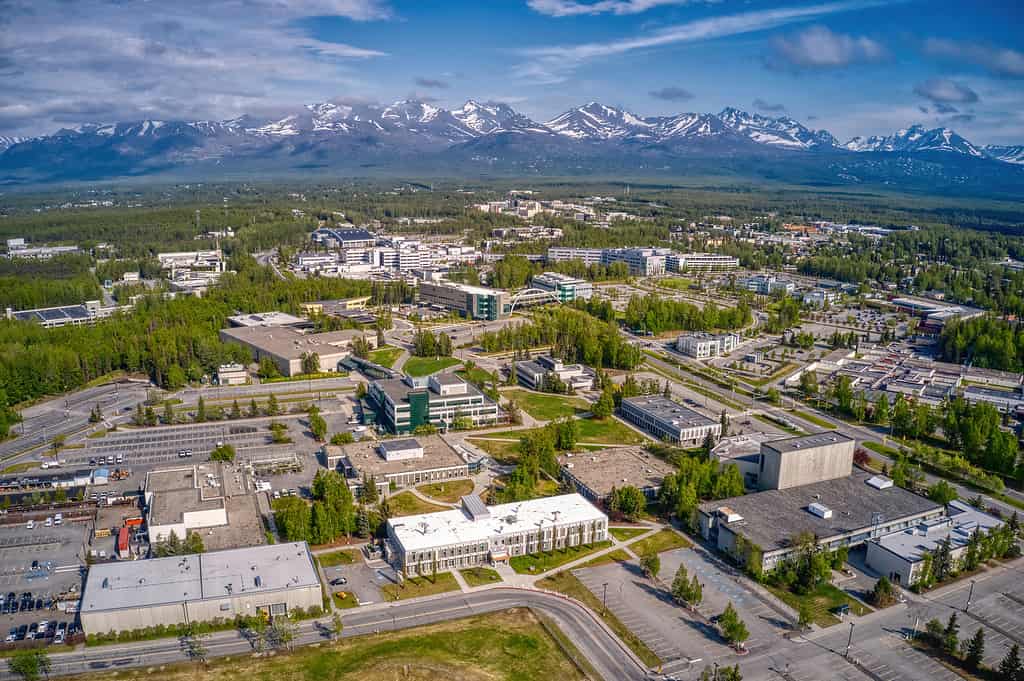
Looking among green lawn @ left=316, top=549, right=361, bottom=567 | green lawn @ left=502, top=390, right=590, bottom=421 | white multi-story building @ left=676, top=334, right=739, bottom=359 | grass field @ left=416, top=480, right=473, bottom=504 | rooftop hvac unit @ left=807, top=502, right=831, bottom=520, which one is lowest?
green lawn @ left=316, top=549, right=361, bottom=567

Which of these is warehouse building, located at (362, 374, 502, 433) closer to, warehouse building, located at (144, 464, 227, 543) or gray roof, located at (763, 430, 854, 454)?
warehouse building, located at (144, 464, 227, 543)

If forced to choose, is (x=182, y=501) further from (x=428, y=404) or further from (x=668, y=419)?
(x=668, y=419)

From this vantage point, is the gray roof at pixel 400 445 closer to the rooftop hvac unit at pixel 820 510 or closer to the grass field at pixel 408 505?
the grass field at pixel 408 505

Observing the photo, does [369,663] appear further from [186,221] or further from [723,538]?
[186,221]

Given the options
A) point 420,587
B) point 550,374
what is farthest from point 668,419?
point 420,587

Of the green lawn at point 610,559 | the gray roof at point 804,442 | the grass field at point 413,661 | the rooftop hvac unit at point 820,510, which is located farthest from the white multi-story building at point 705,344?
the grass field at point 413,661

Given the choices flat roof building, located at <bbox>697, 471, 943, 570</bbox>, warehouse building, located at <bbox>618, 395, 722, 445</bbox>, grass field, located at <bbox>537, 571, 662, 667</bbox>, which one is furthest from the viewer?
warehouse building, located at <bbox>618, 395, 722, 445</bbox>

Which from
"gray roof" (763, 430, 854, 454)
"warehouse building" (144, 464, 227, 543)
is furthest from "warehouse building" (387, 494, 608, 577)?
"gray roof" (763, 430, 854, 454)
